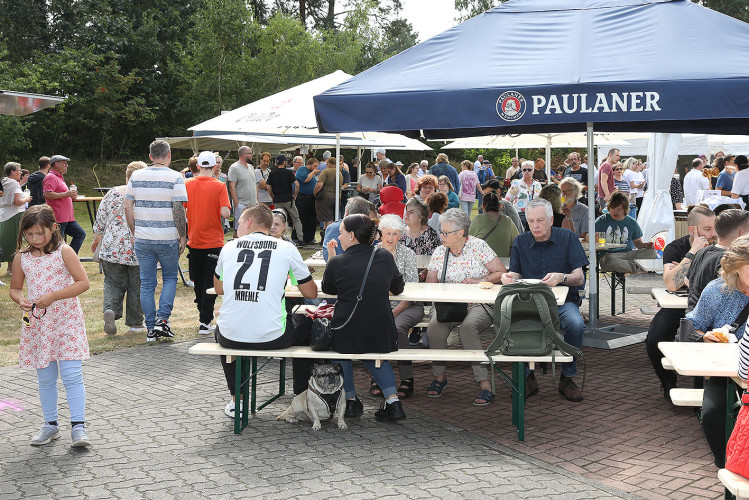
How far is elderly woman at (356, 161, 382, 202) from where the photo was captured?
701 inches

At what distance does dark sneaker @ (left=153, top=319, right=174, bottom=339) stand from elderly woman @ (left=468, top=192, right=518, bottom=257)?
3293 mm

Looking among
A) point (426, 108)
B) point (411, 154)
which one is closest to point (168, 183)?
point (426, 108)

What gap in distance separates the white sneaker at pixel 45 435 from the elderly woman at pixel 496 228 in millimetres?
4652

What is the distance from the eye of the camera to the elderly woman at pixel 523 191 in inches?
600

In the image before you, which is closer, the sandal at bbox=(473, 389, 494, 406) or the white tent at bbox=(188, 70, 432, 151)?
the sandal at bbox=(473, 389, 494, 406)

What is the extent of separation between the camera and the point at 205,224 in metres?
8.47

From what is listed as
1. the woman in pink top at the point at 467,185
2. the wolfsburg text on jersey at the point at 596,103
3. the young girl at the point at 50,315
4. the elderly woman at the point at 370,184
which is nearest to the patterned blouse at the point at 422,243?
the wolfsburg text on jersey at the point at 596,103

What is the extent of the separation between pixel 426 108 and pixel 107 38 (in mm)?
32891

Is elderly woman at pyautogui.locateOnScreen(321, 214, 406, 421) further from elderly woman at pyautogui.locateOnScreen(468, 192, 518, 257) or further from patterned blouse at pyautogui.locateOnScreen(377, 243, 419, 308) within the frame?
elderly woman at pyautogui.locateOnScreen(468, 192, 518, 257)

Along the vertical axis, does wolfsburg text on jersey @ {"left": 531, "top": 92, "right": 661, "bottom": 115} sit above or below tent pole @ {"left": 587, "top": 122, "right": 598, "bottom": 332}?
above

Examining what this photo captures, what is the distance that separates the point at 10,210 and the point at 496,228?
270 inches

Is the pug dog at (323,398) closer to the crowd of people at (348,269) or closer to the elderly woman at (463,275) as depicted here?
A: the crowd of people at (348,269)

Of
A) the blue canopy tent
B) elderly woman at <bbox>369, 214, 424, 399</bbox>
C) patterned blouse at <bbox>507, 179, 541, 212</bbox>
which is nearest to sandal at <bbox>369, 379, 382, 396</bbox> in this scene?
elderly woman at <bbox>369, 214, 424, 399</bbox>

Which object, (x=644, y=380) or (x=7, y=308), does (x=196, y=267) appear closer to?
(x=7, y=308)
